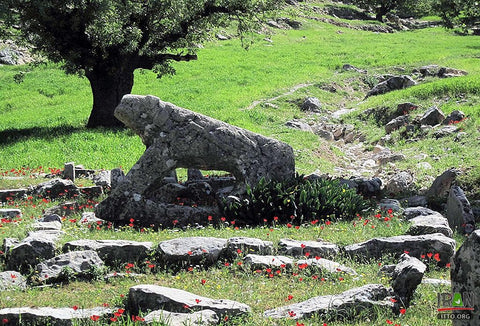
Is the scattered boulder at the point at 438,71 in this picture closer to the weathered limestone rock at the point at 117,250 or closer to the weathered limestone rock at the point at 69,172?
the weathered limestone rock at the point at 69,172

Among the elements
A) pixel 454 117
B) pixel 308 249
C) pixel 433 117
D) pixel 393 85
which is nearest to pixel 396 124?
pixel 433 117

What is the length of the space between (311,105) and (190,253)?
80.1 feet

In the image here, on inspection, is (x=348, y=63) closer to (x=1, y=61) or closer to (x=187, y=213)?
(x=1, y=61)

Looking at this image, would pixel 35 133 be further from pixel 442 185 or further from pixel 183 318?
pixel 183 318

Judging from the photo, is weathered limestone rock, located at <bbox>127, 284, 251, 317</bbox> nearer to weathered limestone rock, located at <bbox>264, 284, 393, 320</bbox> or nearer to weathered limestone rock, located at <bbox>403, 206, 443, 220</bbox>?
weathered limestone rock, located at <bbox>264, 284, 393, 320</bbox>

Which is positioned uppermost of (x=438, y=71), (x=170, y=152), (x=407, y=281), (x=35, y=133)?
(x=438, y=71)

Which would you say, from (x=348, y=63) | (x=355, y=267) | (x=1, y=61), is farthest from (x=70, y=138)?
(x=348, y=63)

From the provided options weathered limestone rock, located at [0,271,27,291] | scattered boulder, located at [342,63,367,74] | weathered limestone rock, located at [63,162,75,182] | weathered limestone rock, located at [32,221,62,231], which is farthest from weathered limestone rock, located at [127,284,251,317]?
scattered boulder, located at [342,63,367,74]

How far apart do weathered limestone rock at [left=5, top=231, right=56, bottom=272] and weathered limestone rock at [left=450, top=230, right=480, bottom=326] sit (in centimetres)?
696

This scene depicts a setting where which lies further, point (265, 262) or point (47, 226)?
point (47, 226)

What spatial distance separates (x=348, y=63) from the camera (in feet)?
157

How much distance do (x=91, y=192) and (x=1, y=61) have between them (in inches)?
1386

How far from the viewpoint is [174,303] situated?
24.4ft

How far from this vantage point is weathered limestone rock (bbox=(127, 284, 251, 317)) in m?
7.30
